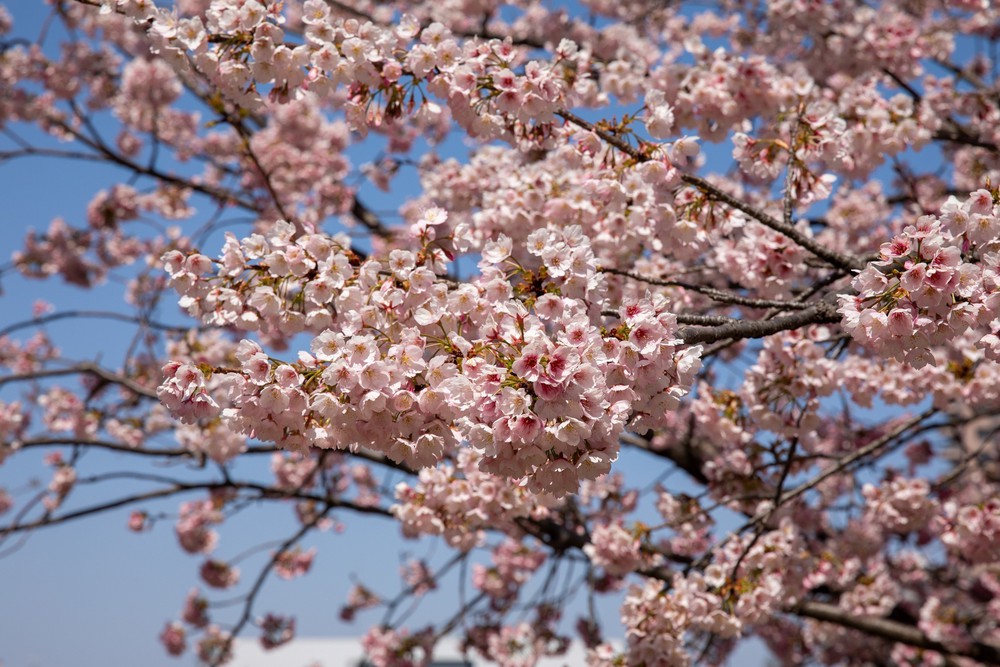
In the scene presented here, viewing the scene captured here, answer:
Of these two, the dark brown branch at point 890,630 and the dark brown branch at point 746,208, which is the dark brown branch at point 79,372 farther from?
the dark brown branch at point 890,630

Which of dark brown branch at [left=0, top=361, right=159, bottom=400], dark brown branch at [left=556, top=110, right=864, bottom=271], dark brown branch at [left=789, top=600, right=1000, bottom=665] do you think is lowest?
dark brown branch at [left=789, top=600, right=1000, bottom=665]

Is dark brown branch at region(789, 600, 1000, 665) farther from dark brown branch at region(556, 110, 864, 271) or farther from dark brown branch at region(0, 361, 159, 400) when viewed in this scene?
dark brown branch at region(0, 361, 159, 400)

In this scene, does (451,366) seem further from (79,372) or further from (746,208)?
(79,372)

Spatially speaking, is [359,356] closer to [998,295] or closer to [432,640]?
[998,295]

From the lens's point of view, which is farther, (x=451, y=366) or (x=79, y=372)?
(x=79, y=372)

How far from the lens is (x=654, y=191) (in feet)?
11.8

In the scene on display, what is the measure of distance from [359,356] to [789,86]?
10.9ft

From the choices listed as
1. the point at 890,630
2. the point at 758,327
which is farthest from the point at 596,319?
the point at 890,630

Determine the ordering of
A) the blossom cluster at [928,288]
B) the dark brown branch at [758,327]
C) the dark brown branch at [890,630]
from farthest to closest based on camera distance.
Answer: the dark brown branch at [890,630], the dark brown branch at [758,327], the blossom cluster at [928,288]

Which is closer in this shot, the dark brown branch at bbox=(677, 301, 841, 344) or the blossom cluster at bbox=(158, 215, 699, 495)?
the blossom cluster at bbox=(158, 215, 699, 495)

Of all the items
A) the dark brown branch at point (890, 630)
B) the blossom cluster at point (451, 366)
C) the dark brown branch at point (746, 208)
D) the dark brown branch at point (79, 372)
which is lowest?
the blossom cluster at point (451, 366)

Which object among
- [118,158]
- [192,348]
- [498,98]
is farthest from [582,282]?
[118,158]

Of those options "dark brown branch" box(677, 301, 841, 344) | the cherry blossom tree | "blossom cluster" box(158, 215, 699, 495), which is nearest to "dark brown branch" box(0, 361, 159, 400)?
the cherry blossom tree

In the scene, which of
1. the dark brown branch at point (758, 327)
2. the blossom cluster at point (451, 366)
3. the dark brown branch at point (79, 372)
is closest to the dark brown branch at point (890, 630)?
the dark brown branch at point (758, 327)
